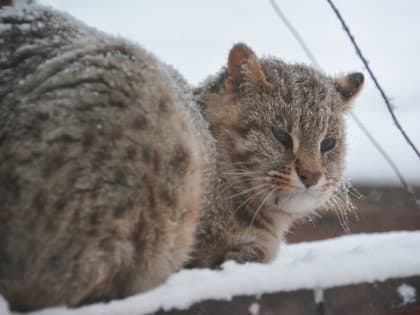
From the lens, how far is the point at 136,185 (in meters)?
2.39

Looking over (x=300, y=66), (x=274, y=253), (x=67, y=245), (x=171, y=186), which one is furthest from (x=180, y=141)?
(x=300, y=66)

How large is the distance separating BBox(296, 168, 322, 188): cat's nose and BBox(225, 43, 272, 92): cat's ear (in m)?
0.52

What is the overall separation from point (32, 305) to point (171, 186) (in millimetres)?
651

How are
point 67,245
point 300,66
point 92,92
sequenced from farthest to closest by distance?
point 300,66, point 92,92, point 67,245

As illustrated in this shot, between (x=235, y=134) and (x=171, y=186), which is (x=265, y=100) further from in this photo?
(x=171, y=186)

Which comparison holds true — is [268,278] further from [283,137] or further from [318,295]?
[283,137]

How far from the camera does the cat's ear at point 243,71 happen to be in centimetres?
348

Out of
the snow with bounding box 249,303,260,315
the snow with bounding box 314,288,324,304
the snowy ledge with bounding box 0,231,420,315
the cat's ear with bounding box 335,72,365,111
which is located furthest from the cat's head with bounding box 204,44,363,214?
the snow with bounding box 249,303,260,315

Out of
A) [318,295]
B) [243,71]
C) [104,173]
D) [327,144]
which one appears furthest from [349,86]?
[104,173]

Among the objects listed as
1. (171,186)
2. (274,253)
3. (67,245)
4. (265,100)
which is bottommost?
(274,253)

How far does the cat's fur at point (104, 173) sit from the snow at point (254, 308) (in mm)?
385

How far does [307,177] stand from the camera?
3.22 m

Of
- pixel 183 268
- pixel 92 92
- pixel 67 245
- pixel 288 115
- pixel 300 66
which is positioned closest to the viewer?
pixel 67 245

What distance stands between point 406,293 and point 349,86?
1.58 m
